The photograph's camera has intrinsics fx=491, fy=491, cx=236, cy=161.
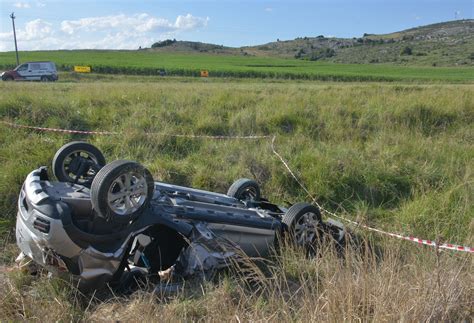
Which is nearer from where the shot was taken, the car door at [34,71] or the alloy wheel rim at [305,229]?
the alloy wheel rim at [305,229]

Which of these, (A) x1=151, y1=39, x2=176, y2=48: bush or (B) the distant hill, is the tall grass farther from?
(A) x1=151, y1=39, x2=176, y2=48: bush

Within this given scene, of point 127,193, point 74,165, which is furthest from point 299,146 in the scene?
point 127,193

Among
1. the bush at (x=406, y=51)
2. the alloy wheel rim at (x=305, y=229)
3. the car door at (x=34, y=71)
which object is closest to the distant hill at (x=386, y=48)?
the bush at (x=406, y=51)

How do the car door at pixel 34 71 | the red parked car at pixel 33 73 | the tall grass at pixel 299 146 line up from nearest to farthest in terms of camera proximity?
the tall grass at pixel 299 146
the red parked car at pixel 33 73
the car door at pixel 34 71

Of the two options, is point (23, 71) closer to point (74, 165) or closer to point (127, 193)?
point (74, 165)

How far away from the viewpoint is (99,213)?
3.78 meters

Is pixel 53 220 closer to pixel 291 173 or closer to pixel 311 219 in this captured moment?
pixel 311 219

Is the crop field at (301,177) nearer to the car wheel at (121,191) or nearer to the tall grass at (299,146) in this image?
the tall grass at (299,146)

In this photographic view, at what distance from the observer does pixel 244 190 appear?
592 cm

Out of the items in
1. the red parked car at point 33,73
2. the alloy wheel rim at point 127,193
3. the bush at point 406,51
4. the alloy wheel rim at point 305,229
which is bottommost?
the alloy wheel rim at point 305,229

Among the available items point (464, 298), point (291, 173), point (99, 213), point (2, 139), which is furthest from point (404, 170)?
point (2, 139)

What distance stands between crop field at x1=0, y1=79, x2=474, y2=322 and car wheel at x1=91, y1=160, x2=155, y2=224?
2.14 feet

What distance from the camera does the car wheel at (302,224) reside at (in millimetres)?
4977

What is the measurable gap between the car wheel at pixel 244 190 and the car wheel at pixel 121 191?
1.87m
